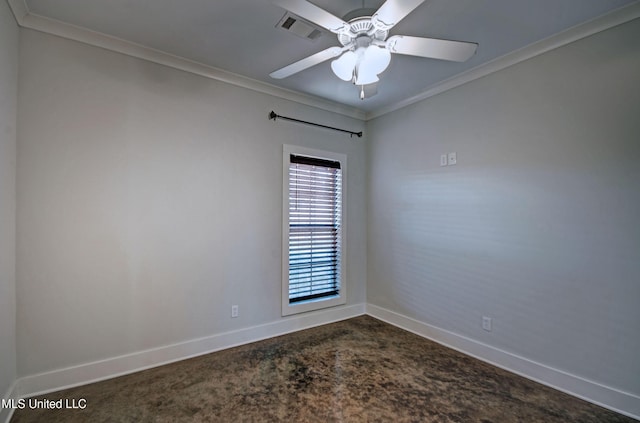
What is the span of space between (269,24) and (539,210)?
2510 mm

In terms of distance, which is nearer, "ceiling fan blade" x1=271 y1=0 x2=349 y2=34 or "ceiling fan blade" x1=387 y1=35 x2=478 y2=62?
"ceiling fan blade" x1=271 y1=0 x2=349 y2=34

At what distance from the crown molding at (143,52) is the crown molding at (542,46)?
130 centimetres

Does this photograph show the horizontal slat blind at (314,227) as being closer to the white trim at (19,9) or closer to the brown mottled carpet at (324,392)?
the brown mottled carpet at (324,392)

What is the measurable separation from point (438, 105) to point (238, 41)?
206 centimetres

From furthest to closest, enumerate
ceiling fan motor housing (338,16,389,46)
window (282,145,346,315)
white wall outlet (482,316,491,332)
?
window (282,145,346,315) → white wall outlet (482,316,491,332) → ceiling fan motor housing (338,16,389,46)

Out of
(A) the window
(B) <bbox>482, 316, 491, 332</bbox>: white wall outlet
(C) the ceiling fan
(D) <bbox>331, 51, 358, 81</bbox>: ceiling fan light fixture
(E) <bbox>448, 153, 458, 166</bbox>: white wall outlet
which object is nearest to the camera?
(C) the ceiling fan

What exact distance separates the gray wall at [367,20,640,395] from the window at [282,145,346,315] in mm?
841

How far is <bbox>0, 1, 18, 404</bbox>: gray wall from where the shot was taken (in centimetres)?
178

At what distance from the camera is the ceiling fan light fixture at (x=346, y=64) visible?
167 cm

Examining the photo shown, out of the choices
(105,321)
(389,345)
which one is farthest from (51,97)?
(389,345)

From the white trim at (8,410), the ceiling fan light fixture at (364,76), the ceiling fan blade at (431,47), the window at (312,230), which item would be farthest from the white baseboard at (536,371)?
the white trim at (8,410)

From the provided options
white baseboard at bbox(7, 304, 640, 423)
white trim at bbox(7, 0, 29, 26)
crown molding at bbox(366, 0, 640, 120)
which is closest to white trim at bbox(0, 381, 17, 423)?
white baseboard at bbox(7, 304, 640, 423)

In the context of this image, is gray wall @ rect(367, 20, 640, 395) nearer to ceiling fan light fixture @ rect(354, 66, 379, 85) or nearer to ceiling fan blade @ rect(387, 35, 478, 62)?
ceiling fan blade @ rect(387, 35, 478, 62)

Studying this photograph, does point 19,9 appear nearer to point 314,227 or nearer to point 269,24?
point 269,24
